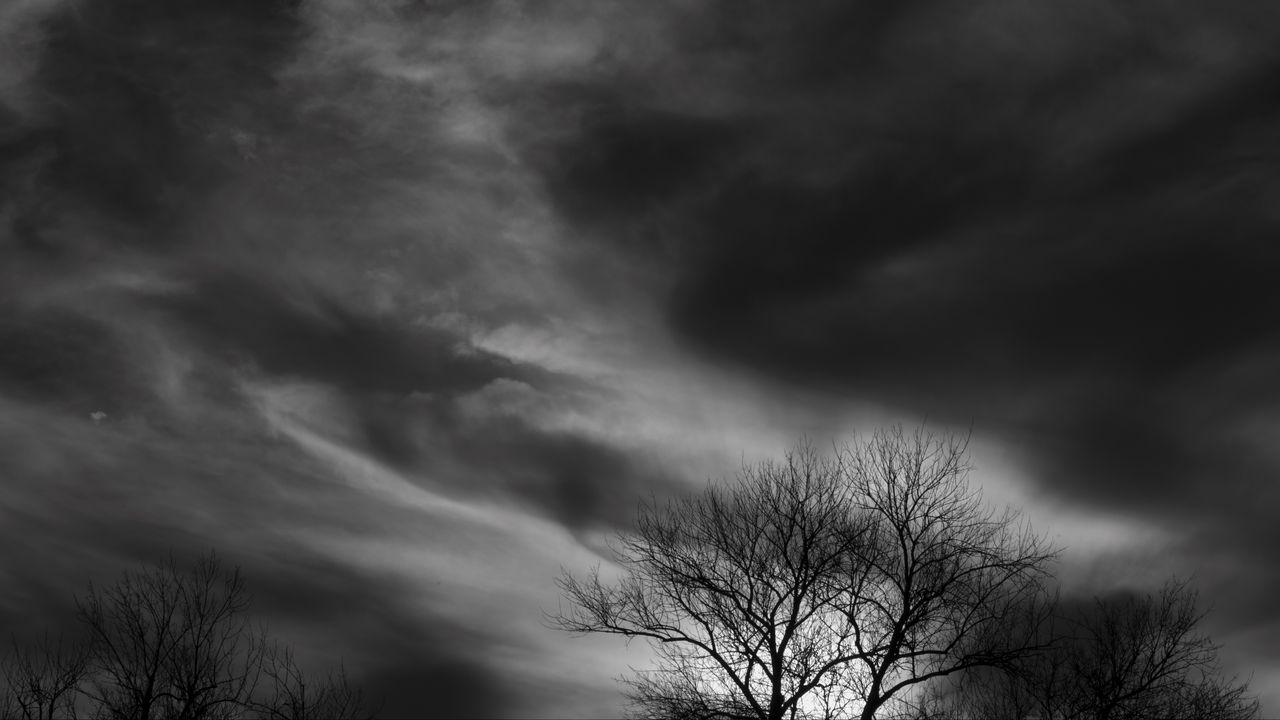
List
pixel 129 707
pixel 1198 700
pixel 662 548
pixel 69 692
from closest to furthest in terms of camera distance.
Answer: pixel 662 548
pixel 129 707
pixel 1198 700
pixel 69 692

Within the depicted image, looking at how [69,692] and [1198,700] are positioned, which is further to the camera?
[69,692]

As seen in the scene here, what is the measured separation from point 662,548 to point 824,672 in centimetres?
500

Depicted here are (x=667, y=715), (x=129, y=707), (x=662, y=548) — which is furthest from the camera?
(x=129, y=707)

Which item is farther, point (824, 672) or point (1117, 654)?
point (1117, 654)

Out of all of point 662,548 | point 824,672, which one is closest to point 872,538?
point 824,672

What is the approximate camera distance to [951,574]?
2152 centimetres

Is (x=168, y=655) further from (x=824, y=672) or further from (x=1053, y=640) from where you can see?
(x=1053, y=640)

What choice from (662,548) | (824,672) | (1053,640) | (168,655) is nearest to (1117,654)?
(1053,640)

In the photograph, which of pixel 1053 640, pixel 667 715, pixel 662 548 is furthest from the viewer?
pixel 662 548

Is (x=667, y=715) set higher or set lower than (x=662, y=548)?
lower

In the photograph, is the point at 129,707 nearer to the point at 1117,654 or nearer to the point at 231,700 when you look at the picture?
the point at 231,700

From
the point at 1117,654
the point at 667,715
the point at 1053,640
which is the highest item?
the point at 1117,654

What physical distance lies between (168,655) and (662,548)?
51.1 ft

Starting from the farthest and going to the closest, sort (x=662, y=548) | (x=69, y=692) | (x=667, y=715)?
(x=69, y=692) < (x=662, y=548) < (x=667, y=715)
